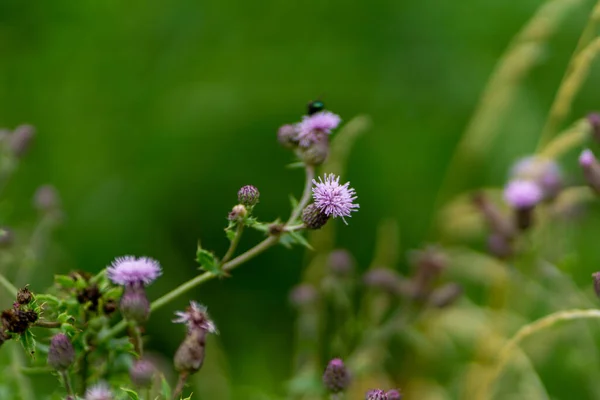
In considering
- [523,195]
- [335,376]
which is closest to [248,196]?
[335,376]

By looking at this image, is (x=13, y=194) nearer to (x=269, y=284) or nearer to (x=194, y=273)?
(x=194, y=273)

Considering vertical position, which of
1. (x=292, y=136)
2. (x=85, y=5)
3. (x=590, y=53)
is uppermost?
(x=85, y=5)

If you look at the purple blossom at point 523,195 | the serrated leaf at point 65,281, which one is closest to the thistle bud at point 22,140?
the serrated leaf at point 65,281

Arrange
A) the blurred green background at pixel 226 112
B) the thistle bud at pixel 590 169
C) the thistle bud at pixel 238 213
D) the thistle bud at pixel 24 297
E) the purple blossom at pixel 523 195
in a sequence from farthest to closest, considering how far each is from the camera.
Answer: the blurred green background at pixel 226 112, the purple blossom at pixel 523 195, the thistle bud at pixel 590 169, the thistle bud at pixel 238 213, the thistle bud at pixel 24 297

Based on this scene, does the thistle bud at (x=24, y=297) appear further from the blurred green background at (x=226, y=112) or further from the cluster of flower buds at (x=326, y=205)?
the blurred green background at (x=226, y=112)

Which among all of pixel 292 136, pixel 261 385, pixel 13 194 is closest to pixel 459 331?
pixel 261 385

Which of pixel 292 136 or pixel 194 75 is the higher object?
pixel 194 75
